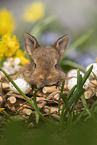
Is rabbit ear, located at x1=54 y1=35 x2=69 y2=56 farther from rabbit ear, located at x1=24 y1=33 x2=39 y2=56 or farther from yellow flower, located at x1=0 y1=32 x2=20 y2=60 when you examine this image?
yellow flower, located at x1=0 y1=32 x2=20 y2=60

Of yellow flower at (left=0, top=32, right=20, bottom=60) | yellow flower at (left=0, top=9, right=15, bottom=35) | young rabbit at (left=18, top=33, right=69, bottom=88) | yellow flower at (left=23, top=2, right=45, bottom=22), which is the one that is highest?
yellow flower at (left=23, top=2, right=45, bottom=22)

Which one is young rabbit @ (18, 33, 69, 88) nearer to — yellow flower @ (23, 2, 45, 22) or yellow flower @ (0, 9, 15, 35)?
yellow flower @ (0, 9, 15, 35)

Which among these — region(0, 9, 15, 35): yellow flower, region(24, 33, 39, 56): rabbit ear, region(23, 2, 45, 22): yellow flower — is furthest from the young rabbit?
region(23, 2, 45, 22): yellow flower

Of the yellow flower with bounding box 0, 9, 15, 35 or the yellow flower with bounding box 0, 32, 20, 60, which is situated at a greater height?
the yellow flower with bounding box 0, 9, 15, 35

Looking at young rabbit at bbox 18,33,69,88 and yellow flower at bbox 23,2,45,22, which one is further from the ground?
yellow flower at bbox 23,2,45,22

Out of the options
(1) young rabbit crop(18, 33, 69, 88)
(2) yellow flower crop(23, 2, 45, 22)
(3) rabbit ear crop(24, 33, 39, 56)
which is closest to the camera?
(1) young rabbit crop(18, 33, 69, 88)

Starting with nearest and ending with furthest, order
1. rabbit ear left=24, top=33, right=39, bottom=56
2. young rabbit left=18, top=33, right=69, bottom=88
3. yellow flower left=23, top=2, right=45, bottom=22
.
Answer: young rabbit left=18, top=33, right=69, bottom=88
rabbit ear left=24, top=33, right=39, bottom=56
yellow flower left=23, top=2, right=45, bottom=22

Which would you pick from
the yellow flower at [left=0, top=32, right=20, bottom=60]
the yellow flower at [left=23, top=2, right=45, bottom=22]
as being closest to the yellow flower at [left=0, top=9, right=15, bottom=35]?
the yellow flower at [left=23, top=2, right=45, bottom=22]

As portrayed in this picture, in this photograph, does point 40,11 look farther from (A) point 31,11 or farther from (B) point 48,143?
(B) point 48,143

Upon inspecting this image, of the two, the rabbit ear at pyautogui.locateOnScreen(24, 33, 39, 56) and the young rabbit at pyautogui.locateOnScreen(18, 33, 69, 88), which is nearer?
the young rabbit at pyautogui.locateOnScreen(18, 33, 69, 88)

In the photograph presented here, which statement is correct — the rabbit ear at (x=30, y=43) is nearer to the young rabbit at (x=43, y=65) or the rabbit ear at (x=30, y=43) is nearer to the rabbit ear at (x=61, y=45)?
the young rabbit at (x=43, y=65)
